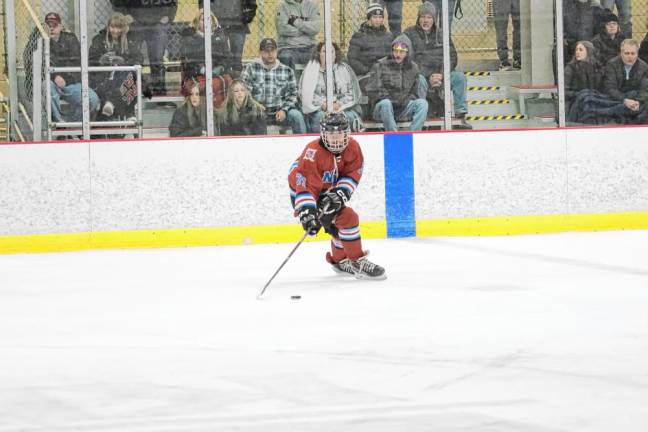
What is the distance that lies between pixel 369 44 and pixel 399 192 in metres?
1.23

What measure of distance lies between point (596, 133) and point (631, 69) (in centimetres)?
68

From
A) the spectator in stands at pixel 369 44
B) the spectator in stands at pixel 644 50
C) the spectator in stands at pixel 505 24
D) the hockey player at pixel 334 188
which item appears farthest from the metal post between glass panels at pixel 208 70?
the spectator in stands at pixel 644 50

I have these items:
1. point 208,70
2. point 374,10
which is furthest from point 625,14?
point 208,70

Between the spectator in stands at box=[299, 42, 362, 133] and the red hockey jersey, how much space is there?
2561 millimetres

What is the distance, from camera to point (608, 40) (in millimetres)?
9969

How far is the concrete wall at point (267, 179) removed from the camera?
360 inches

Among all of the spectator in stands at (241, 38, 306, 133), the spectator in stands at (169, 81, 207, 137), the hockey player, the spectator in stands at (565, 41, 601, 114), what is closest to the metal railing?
the spectator in stands at (169, 81, 207, 137)

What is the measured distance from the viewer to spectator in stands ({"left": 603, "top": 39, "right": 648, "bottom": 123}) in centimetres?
997

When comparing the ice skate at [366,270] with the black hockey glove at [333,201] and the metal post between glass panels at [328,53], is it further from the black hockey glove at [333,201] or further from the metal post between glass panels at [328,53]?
the metal post between glass panels at [328,53]

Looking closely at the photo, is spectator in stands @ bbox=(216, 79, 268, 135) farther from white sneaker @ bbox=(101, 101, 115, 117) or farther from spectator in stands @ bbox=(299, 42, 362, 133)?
white sneaker @ bbox=(101, 101, 115, 117)

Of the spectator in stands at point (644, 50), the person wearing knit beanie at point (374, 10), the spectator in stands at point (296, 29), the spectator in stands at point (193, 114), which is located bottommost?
the spectator in stands at point (193, 114)

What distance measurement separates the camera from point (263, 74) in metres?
9.68

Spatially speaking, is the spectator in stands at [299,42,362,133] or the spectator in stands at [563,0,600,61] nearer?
the spectator in stands at [299,42,362,133]

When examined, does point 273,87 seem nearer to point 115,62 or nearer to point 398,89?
point 398,89
